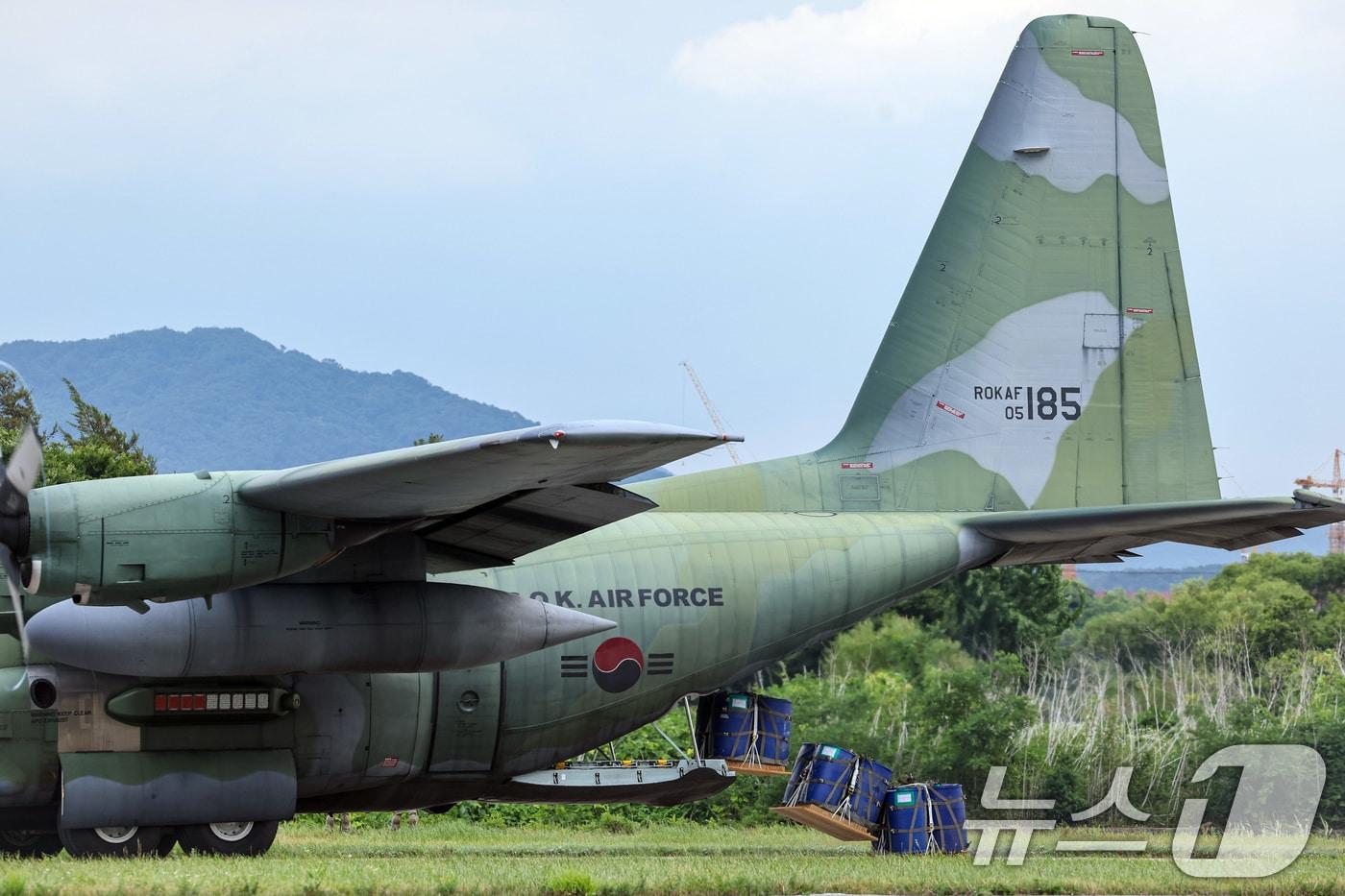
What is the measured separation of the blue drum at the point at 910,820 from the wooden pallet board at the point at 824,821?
0.30m

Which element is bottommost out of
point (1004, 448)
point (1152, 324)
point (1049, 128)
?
point (1004, 448)

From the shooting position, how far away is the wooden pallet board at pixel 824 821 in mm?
15305

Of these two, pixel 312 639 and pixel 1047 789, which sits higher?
pixel 312 639

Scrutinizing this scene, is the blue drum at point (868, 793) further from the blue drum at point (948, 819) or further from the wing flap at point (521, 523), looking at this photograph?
the wing flap at point (521, 523)

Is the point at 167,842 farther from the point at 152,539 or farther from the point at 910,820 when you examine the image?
the point at 910,820

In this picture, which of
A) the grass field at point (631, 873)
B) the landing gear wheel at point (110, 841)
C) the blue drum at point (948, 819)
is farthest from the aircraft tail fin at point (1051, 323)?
the landing gear wheel at point (110, 841)

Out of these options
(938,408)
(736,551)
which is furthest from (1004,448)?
(736,551)

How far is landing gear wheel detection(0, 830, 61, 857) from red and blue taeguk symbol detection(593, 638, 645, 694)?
5.45 m

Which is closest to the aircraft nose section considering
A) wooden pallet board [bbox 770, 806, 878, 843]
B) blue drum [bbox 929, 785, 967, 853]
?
wooden pallet board [bbox 770, 806, 878, 843]

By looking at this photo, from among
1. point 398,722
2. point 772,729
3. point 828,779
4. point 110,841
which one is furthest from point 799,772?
point 110,841

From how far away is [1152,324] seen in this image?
17.9 m

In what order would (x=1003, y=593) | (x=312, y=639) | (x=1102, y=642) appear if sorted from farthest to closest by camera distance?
(x=1102, y=642)
(x=1003, y=593)
(x=312, y=639)

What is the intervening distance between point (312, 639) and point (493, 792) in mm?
3307

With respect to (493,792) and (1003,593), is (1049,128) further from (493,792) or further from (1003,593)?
(1003,593)
